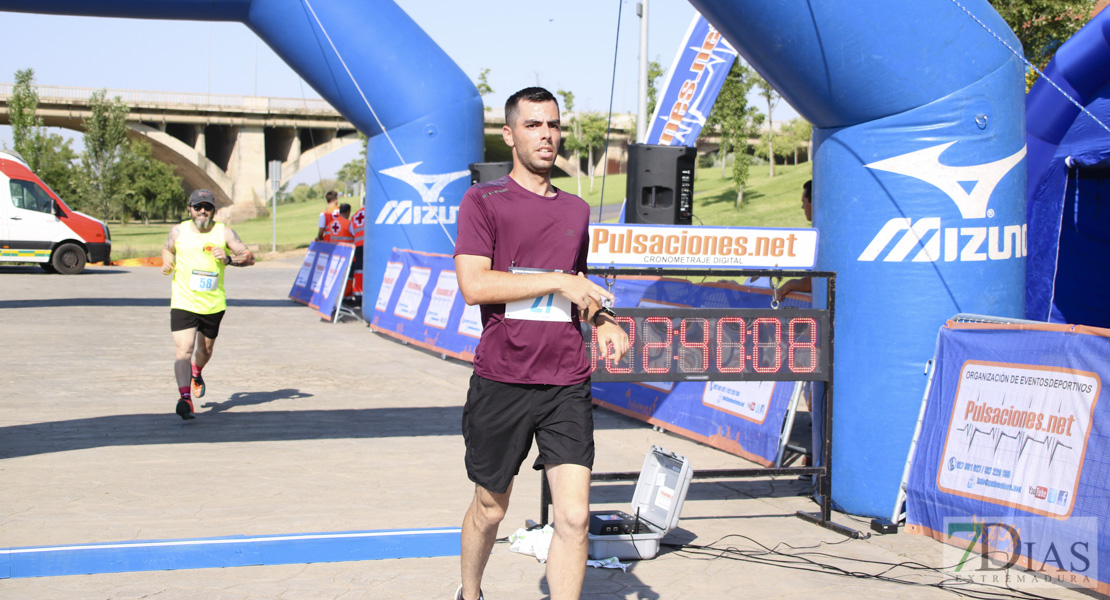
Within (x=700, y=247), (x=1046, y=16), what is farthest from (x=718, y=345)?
(x=1046, y=16)

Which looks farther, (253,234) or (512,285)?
(253,234)

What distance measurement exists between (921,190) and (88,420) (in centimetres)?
676

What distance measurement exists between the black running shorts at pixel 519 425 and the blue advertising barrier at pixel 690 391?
3916 mm

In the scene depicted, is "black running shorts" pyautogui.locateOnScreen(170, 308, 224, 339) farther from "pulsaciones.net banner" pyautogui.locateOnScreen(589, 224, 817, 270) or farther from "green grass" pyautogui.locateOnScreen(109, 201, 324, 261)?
"green grass" pyautogui.locateOnScreen(109, 201, 324, 261)

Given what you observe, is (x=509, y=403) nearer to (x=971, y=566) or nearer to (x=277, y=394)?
(x=971, y=566)

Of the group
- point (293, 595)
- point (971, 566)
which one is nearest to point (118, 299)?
point (293, 595)

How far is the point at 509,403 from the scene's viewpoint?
138 inches

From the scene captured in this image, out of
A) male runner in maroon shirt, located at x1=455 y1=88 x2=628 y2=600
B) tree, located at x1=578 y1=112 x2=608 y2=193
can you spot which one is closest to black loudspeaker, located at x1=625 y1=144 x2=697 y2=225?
male runner in maroon shirt, located at x1=455 y1=88 x2=628 y2=600

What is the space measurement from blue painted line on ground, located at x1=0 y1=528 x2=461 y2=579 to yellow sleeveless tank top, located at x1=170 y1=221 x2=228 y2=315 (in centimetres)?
396

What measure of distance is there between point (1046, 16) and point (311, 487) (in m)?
19.3

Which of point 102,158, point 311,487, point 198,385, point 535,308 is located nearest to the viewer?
point 535,308

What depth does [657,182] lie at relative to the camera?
29.3 ft

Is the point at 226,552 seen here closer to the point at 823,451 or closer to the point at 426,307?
the point at 823,451

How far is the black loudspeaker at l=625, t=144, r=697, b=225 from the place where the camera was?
8.90m
